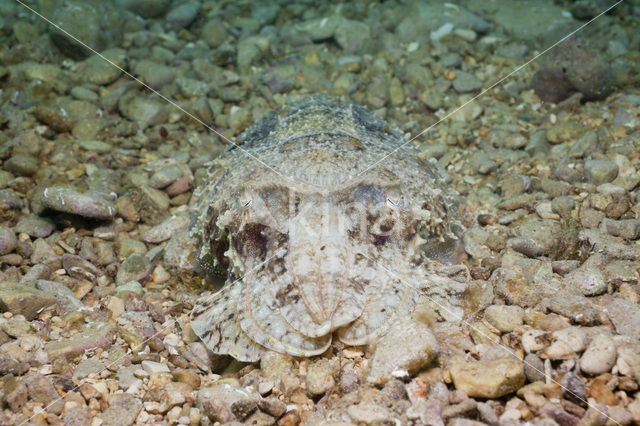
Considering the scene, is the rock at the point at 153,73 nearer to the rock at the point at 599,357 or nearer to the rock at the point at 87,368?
the rock at the point at 87,368

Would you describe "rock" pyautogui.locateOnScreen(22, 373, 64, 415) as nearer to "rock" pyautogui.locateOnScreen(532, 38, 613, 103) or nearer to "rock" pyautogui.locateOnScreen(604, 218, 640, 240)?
"rock" pyautogui.locateOnScreen(604, 218, 640, 240)

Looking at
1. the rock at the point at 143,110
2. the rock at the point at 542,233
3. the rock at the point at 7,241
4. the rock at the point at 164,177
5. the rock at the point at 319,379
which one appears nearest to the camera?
the rock at the point at 319,379

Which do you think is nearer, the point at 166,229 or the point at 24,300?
the point at 24,300

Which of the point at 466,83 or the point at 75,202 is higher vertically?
the point at 466,83

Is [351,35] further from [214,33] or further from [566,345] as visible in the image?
[566,345]

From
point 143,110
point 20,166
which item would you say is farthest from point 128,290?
point 143,110

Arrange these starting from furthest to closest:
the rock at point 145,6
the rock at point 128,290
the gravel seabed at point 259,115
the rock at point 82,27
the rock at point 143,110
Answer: the rock at point 145,6 < the rock at point 82,27 < the rock at point 143,110 < the rock at point 128,290 < the gravel seabed at point 259,115

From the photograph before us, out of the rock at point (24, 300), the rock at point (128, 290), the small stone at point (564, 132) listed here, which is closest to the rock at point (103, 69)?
the rock at point (128, 290)

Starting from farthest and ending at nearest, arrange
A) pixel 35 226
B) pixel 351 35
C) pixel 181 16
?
pixel 181 16
pixel 351 35
pixel 35 226
